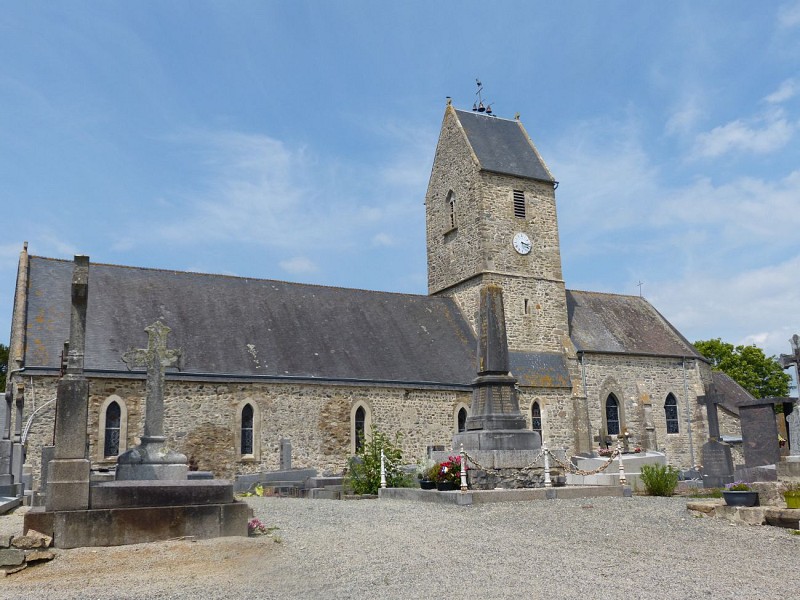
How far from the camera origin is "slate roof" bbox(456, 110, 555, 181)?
30.2 meters

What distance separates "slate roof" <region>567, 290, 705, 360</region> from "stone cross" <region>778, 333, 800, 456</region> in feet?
53.2

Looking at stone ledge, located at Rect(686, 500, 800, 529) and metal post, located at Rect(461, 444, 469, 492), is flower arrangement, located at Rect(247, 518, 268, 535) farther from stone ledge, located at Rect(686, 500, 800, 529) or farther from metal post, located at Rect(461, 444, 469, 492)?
stone ledge, located at Rect(686, 500, 800, 529)

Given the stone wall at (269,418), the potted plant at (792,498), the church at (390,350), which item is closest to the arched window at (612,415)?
the church at (390,350)

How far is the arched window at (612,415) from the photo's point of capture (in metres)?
28.8

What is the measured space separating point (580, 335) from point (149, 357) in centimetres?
1964

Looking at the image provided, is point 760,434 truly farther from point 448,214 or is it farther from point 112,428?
point 112,428

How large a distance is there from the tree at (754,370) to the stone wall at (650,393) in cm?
1758

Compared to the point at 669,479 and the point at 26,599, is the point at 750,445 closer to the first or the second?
the point at 669,479

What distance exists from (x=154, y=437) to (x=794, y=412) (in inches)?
445

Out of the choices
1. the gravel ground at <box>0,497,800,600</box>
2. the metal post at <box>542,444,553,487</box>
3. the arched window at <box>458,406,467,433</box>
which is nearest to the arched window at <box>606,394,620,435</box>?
the arched window at <box>458,406,467,433</box>

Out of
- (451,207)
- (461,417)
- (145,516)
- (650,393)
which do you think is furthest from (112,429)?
(650,393)

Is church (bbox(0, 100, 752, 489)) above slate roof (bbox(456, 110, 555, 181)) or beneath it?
beneath

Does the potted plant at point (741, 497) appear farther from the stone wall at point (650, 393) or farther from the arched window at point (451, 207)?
the arched window at point (451, 207)

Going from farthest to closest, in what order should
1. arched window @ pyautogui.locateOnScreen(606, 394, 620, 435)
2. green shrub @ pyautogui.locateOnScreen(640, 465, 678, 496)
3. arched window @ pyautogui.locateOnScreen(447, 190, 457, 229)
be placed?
arched window @ pyautogui.locateOnScreen(447, 190, 457, 229)
arched window @ pyautogui.locateOnScreen(606, 394, 620, 435)
green shrub @ pyautogui.locateOnScreen(640, 465, 678, 496)
